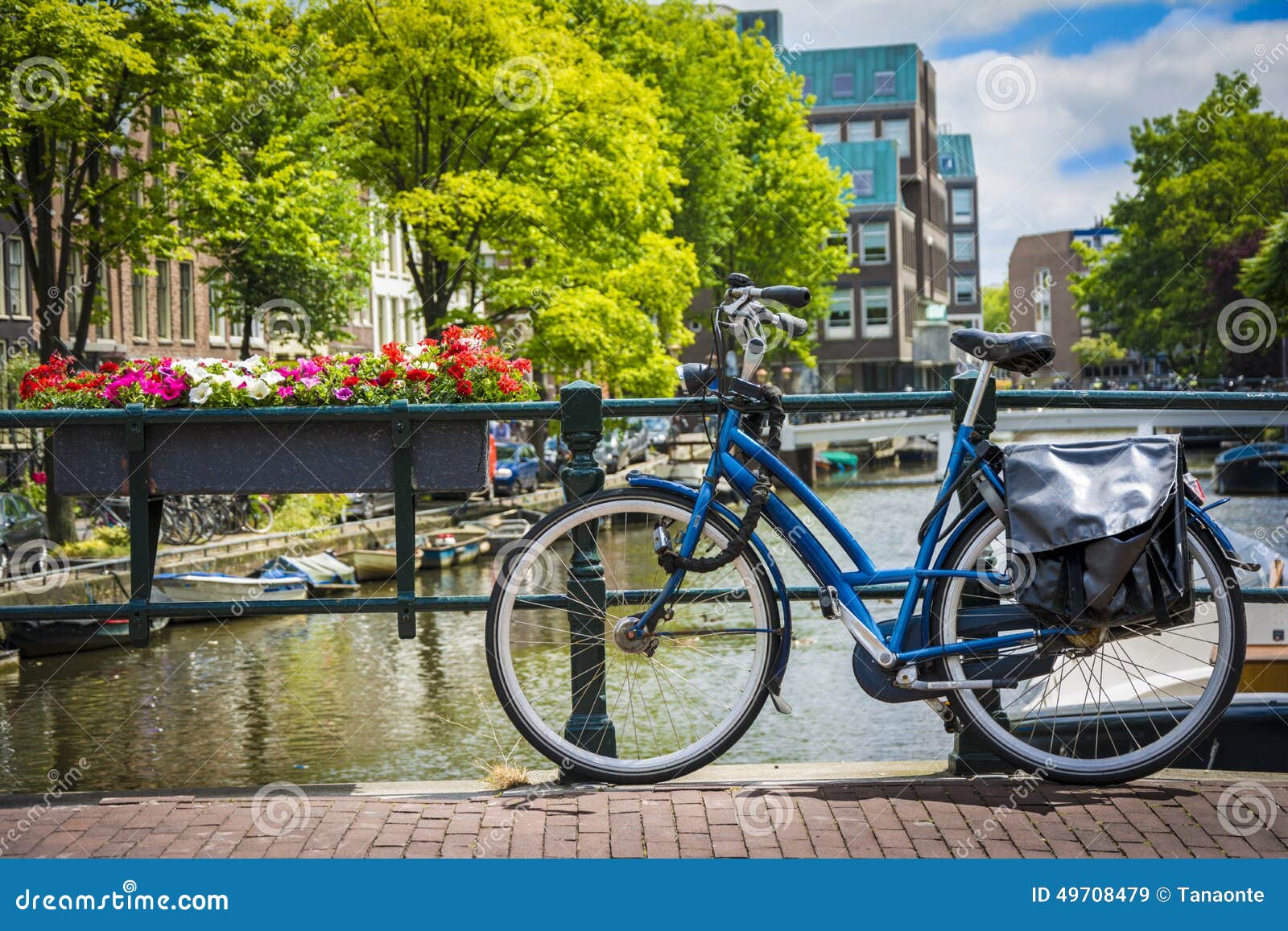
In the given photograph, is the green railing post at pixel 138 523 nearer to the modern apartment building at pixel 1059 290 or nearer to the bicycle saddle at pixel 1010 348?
the bicycle saddle at pixel 1010 348

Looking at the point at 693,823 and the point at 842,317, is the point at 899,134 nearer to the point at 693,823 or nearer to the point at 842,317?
the point at 842,317

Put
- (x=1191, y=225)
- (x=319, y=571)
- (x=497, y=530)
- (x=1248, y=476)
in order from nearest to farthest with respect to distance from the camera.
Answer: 1. (x=319, y=571)
2. (x=497, y=530)
3. (x=1248, y=476)
4. (x=1191, y=225)

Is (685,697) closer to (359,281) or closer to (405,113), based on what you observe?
(405,113)

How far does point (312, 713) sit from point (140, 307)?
75.2 feet

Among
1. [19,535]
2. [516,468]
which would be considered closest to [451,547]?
[19,535]

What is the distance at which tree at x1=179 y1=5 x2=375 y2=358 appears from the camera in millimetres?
21859

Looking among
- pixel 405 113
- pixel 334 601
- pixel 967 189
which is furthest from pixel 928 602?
pixel 967 189

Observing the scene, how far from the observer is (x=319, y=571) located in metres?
23.9

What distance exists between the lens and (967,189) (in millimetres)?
108188

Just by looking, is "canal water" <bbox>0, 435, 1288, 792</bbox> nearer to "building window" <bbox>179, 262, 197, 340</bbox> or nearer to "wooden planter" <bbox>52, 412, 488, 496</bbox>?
"wooden planter" <bbox>52, 412, 488, 496</bbox>

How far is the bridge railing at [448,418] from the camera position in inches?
185

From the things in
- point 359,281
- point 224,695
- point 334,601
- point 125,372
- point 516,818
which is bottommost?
point 224,695

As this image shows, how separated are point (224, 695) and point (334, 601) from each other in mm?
11723

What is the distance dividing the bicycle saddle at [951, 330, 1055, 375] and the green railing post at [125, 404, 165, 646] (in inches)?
103
